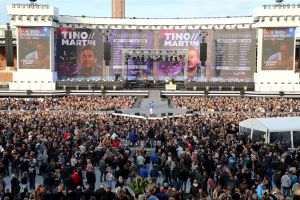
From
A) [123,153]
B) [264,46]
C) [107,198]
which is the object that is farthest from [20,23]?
[107,198]

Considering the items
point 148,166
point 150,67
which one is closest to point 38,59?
point 150,67

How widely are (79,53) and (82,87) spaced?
7.36m

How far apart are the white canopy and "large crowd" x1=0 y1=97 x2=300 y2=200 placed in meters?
0.99

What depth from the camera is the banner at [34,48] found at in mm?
56406

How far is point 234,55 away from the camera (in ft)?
192

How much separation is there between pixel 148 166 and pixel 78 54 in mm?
44206

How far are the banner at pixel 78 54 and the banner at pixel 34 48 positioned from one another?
7.05ft

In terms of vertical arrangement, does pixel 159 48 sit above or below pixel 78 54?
above

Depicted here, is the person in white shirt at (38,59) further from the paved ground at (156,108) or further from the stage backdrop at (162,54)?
the paved ground at (156,108)

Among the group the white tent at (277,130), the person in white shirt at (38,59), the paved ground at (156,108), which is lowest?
the paved ground at (156,108)

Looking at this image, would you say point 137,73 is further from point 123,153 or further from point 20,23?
point 123,153

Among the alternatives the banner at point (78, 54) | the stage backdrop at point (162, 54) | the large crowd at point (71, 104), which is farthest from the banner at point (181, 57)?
the large crowd at point (71, 104)

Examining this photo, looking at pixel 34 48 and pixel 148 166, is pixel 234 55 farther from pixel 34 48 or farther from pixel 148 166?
pixel 148 166

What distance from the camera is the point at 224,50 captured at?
5903cm
